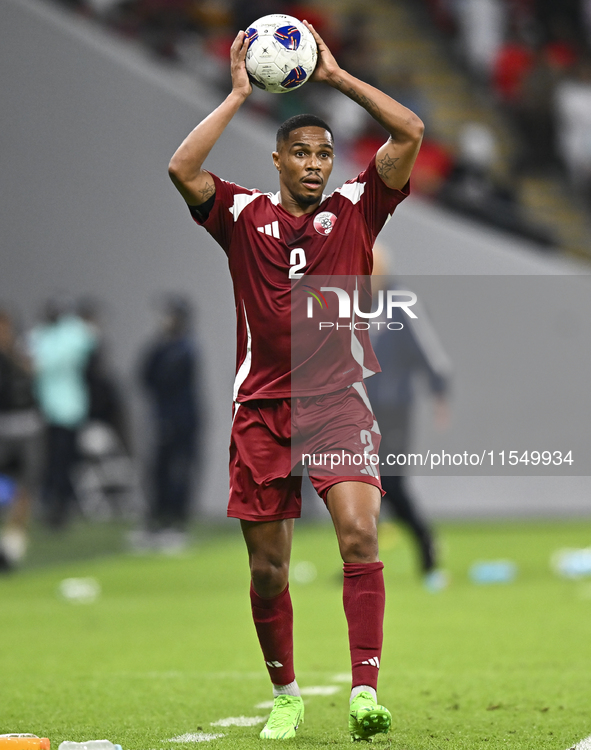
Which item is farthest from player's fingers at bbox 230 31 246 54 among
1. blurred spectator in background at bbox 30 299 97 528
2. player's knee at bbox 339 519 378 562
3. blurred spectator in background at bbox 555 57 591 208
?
blurred spectator in background at bbox 555 57 591 208

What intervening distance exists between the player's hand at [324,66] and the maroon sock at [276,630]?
79.1 inches

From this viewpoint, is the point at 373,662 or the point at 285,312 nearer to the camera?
the point at 373,662

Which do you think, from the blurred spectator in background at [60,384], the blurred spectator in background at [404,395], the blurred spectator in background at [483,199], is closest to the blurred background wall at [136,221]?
the blurred spectator in background at [483,199]

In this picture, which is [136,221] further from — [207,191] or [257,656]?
[207,191]

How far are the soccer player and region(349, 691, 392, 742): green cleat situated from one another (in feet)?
1.27

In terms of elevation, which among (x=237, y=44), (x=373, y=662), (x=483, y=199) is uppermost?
(x=483, y=199)

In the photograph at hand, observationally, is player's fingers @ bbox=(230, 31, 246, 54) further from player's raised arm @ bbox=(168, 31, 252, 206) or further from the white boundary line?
the white boundary line

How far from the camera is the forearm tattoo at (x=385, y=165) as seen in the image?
15.0 feet

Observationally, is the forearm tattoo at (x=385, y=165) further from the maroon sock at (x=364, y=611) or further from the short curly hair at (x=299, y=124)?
the maroon sock at (x=364, y=611)

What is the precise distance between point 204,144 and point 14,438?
282 inches

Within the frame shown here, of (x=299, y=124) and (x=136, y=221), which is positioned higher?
(x=136, y=221)

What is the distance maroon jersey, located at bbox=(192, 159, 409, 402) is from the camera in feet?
15.2

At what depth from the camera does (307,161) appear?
4.66m

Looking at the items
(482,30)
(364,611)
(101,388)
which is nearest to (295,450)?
(364,611)
